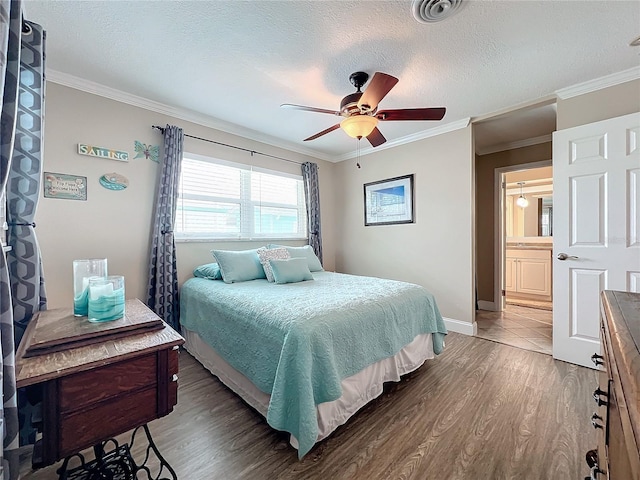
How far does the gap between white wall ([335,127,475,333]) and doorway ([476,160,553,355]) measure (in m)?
0.71

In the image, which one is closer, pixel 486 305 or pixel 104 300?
pixel 104 300

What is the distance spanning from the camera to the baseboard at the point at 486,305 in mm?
4293

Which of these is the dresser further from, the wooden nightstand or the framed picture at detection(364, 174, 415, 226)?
the framed picture at detection(364, 174, 415, 226)

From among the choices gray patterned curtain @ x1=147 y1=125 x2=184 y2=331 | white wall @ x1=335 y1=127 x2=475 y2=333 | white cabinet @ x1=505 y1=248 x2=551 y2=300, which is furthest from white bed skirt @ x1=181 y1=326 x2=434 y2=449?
white cabinet @ x1=505 y1=248 x2=551 y2=300

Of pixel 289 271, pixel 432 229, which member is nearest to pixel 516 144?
pixel 432 229

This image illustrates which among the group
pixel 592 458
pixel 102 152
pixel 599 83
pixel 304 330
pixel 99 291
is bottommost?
pixel 592 458

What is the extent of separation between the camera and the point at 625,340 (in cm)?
63

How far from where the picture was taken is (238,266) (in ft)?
9.21

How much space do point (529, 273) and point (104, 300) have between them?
608 centimetres

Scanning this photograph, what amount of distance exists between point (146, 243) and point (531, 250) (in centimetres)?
605

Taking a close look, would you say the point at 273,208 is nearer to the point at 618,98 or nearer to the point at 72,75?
the point at 72,75

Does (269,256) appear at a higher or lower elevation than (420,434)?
higher

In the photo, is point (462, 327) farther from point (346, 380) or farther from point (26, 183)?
point (26, 183)

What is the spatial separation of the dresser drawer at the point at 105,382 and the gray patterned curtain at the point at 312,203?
329cm
